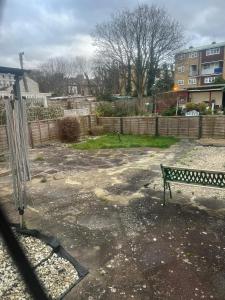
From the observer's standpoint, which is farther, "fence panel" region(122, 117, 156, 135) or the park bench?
"fence panel" region(122, 117, 156, 135)

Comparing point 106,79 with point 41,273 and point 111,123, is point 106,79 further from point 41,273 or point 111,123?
point 41,273

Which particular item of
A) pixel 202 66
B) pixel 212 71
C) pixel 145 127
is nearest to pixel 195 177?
pixel 145 127

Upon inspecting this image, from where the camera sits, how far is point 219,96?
82.1 ft

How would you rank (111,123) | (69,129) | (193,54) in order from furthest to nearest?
1. (193,54)
2. (111,123)
3. (69,129)

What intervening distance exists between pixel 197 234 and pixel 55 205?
10.5ft

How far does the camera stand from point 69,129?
14.9 m

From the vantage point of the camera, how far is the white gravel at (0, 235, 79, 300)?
3147mm

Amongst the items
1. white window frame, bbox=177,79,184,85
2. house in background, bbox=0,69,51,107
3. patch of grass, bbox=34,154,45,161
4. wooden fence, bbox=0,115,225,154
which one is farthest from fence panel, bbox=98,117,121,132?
white window frame, bbox=177,79,184,85

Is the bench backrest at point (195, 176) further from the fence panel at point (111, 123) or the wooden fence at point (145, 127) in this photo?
the fence panel at point (111, 123)

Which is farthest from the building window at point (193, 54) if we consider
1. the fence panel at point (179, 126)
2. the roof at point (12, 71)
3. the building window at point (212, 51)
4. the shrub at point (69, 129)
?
the roof at point (12, 71)

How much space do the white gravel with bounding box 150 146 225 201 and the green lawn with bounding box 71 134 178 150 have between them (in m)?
2.01

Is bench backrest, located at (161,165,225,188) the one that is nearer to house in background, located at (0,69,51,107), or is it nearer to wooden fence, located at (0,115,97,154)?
house in background, located at (0,69,51,107)

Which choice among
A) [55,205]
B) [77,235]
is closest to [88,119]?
[55,205]

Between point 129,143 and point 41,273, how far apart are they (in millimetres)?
10478
